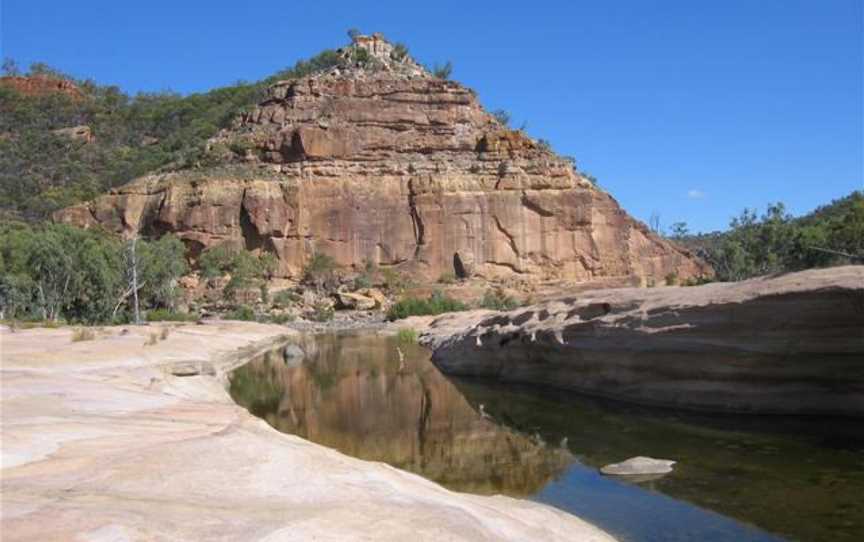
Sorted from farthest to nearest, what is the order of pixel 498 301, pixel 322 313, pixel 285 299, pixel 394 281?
pixel 394 281 < pixel 498 301 < pixel 285 299 < pixel 322 313

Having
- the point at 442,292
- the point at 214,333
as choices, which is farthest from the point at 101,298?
the point at 442,292

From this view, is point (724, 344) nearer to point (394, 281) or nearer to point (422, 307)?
point (422, 307)

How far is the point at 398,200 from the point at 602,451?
7052 cm

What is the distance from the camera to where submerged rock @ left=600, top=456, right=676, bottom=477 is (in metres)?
14.0

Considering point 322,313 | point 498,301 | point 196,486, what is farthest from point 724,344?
point 498,301

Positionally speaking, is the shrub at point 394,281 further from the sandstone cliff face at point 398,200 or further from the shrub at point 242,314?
the shrub at point 242,314

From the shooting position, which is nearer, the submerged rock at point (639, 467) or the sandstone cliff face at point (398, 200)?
the submerged rock at point (639, 467)

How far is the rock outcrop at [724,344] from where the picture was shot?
1705 centimetres

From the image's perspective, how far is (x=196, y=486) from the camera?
27.9 feet

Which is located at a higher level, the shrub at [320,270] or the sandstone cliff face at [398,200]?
the sandstone cliff face at [398,200]

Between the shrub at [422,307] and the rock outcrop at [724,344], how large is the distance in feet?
135

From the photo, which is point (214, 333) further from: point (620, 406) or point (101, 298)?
point (620, 406)

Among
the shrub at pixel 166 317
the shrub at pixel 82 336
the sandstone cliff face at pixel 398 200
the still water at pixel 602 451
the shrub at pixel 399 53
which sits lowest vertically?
the still water at pixel 602 451

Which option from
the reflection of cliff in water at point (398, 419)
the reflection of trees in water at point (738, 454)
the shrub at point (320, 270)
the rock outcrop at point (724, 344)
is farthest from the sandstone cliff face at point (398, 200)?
the reflection of trees in water at point (738, 454)
